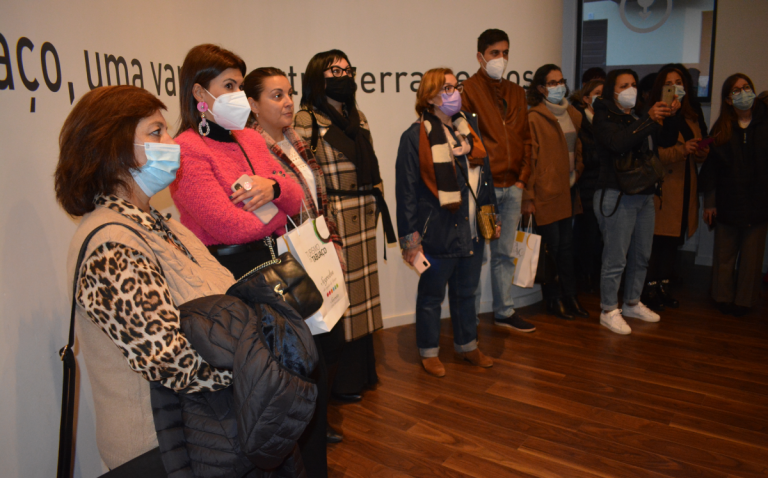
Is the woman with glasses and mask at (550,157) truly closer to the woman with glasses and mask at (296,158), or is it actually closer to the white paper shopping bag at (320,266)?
the woman with glasses and mask at (296,158)

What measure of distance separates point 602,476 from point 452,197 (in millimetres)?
1553

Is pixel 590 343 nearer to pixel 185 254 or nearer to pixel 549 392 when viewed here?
pixel 549 392

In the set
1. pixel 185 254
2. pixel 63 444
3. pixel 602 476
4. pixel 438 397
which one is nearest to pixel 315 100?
pixel 185 254

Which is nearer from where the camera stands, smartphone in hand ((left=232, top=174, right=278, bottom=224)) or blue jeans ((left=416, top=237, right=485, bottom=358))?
smartphone in hand ((left=232, top=174, right=278, bottom=224))

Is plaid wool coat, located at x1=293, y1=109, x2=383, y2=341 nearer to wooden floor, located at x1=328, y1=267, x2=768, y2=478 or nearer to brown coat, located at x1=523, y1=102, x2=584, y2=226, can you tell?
wooden floor, located at x1=328, y1=267, x2=768, y2=478

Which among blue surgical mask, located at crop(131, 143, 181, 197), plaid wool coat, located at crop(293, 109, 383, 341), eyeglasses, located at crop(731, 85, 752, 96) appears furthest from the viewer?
eyeglasses, located at crop(731, 85, 752, 96)

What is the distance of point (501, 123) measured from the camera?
361 cm

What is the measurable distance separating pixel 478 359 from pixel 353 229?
125 centimetres

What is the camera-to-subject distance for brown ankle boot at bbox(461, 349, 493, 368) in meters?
3.35

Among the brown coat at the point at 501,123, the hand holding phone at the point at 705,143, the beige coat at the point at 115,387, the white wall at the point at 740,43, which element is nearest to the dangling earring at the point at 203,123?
the beige coat at the point at 115,387

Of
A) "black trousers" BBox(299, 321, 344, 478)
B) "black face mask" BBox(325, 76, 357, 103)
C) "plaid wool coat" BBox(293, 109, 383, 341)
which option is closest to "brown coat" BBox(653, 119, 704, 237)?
"plaid wool coat" BBox(293, 109, 383, 341)

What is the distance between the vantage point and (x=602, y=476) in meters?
2.25

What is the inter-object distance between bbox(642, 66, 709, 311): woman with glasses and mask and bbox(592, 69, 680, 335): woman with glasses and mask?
0.11 m

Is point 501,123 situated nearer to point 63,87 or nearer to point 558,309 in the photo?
point 558,309
